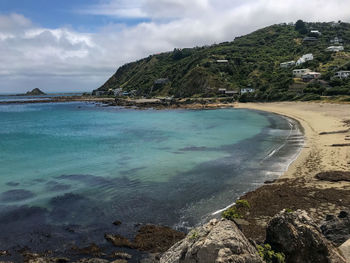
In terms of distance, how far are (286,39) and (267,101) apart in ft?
313

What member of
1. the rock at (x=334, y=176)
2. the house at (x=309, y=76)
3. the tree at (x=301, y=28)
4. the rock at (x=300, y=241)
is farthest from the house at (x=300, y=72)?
the rock at (x=300, y=241)

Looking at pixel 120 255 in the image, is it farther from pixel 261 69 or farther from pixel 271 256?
pixel 261 69

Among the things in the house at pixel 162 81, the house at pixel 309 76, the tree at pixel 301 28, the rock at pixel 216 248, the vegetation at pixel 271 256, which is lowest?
the vegetation at pixel 271 256

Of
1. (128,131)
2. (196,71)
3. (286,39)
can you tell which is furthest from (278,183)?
(286,39)

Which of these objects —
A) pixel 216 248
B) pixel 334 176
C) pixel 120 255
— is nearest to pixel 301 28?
pixel 334 176

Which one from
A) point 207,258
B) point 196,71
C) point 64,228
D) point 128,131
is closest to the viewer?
point 207,258

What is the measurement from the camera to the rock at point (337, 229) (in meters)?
8.83

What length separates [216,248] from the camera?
16.8 ft

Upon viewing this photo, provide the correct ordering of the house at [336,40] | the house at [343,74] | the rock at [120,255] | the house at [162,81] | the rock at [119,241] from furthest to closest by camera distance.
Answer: the house at [336,40] < the house at [162,81] < the house at [343,74] < the rock at [119,241] < the rock at [120,255]

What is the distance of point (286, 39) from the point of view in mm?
158625

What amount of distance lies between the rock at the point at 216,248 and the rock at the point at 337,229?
502 cm

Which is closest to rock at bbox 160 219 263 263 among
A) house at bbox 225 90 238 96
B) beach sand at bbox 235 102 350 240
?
beach sand at bbox 235 102 350 240

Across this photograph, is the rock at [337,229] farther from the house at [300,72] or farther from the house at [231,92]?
the house at [231,92]

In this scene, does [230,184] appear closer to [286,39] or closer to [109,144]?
[109,144]
